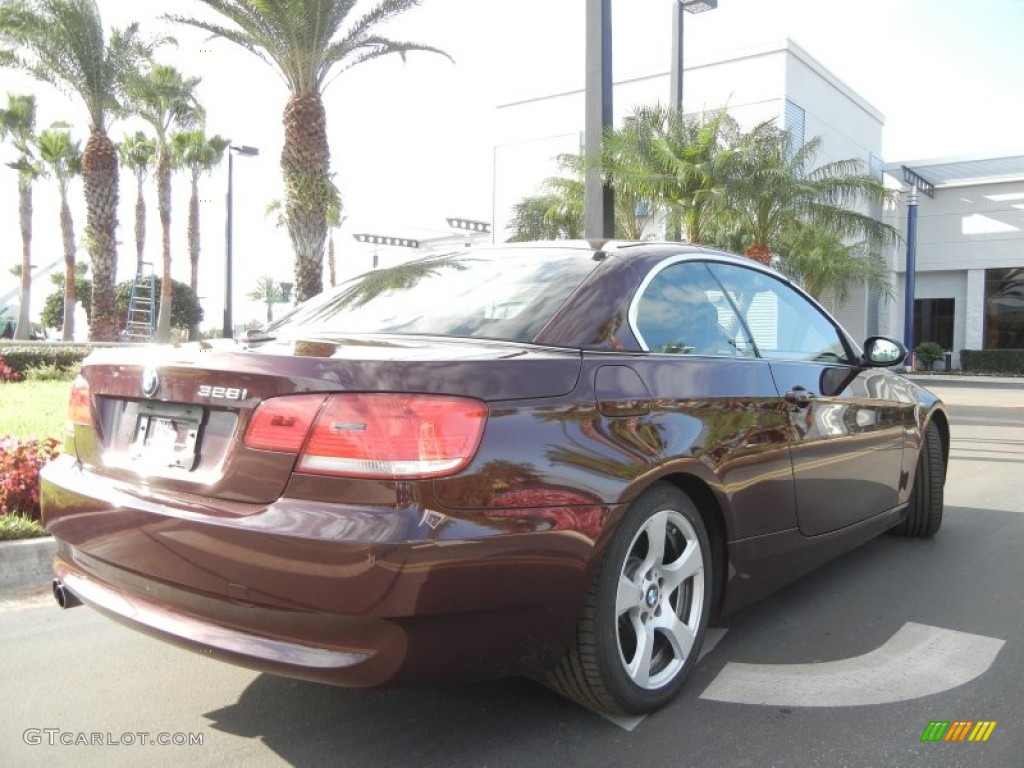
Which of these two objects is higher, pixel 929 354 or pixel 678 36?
pixel 678 36

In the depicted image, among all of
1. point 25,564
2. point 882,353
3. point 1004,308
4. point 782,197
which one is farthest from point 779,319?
point 1004,308

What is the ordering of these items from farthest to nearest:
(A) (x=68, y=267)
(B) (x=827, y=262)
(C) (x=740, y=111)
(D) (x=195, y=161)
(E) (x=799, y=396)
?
→ (D) (x=195, y=161), (C) (x=740, y=111), (A) (x=68, y=267), (B) (x=827, y=262), (E) (x=799, y=396)

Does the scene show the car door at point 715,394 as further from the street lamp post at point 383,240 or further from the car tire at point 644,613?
the street lamp post at point 383,240

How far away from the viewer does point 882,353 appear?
4.62 meters

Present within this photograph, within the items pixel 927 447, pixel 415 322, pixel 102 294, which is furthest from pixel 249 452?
pixel 102 294

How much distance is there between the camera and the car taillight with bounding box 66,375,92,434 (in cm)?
303

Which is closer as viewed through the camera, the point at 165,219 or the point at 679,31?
the point at 679,31

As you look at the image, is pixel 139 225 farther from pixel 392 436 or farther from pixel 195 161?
pixel 392 436

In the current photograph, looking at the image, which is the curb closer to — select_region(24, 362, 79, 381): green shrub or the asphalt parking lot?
the asphalt parking lot

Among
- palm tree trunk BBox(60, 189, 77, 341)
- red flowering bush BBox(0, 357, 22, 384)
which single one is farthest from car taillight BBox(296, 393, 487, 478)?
palm tree trunk BBox(60, 189, 77, 341)

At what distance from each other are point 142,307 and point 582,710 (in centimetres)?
3776

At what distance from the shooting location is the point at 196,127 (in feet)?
117

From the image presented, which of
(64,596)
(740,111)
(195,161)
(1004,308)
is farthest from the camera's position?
(195,161)

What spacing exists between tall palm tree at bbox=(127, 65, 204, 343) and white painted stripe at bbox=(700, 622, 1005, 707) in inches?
1037
